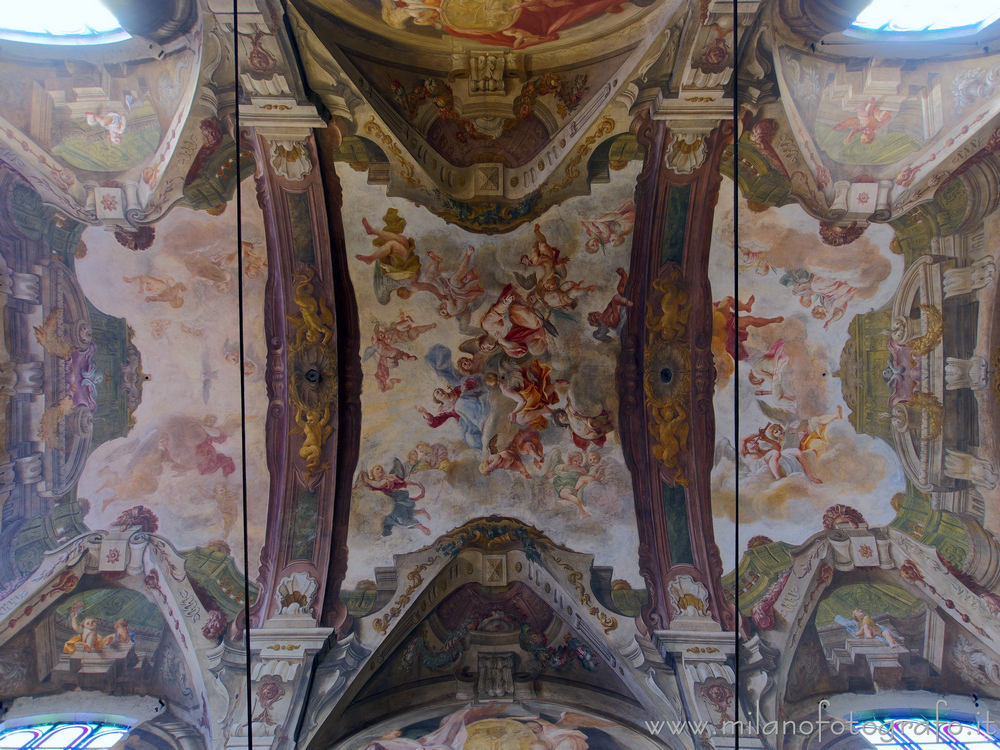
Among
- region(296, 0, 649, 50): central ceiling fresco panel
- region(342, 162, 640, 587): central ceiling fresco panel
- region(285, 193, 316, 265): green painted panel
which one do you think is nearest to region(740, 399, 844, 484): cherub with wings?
region(342, 162, 640, 587): central ceiling fresco panel

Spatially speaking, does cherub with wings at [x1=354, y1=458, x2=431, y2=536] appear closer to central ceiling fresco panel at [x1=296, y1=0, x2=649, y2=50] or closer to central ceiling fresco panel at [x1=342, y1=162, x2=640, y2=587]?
central ceiling fresco panel at [x1=342, y1=162, x2=640, y2=587]

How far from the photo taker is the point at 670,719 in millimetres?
8336

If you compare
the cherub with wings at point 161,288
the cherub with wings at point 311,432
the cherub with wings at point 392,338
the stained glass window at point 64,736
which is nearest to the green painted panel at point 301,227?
the cherub with wings at point 392,338

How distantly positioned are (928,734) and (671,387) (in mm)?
5540

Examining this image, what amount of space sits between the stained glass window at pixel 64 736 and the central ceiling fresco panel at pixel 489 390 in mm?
3682

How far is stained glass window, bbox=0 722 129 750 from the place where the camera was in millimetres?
8227

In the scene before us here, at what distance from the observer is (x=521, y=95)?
9281 millimetres

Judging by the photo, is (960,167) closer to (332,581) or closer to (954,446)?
(954,446)

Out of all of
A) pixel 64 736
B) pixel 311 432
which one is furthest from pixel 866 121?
pixel 64 736

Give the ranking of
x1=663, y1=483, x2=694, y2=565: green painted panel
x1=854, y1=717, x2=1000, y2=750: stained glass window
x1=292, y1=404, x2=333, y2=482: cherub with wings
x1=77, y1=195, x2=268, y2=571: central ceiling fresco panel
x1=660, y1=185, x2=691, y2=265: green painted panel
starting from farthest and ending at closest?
x1=292, y1=404, x2=333, y2=482: cherub with wings → x1=663, y1=483, x2=694, y2=565: green painted panel → x1=77, y1=195, x2=268, y2=571: central ceiling fresco panel → x1=660, y1=185, x2=691, y2=265: green painted panel → x1=854, y1=717, x2=1000, y2=750: stained glass window

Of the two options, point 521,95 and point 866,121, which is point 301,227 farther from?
point 866,121

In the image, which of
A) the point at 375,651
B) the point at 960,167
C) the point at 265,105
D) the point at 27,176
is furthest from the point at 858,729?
the point at 27,176

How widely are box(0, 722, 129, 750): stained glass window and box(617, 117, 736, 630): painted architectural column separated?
759 centimetres

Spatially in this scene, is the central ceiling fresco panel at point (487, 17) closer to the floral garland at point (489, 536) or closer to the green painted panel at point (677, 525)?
the green painted panel at point (677, 525)
